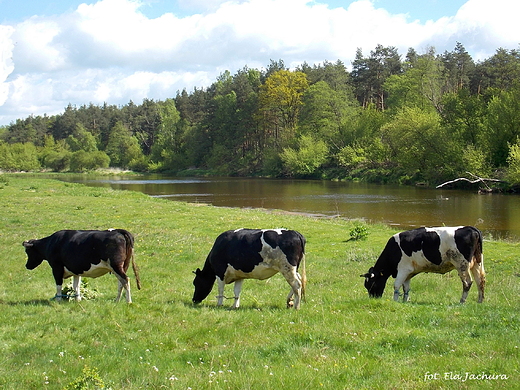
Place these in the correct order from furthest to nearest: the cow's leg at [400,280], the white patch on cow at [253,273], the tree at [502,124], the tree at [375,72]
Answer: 1. the tree at [375,72]
2. the tree at [502,124]
3. the cow's leg at [400,280]
4. the white patch on cow at [253,273]

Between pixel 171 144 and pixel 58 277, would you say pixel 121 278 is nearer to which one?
pixel 58 277

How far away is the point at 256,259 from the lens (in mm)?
11094

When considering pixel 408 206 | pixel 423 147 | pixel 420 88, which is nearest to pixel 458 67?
pixel 420 88

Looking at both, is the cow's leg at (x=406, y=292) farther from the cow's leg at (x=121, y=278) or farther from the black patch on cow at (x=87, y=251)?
the black patch on cow at (x=87, y=251)

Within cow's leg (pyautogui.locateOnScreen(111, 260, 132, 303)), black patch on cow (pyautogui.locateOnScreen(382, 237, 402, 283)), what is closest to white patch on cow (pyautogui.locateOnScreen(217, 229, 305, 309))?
cow's leg (pyautogui.locateOnScreen(111, 260, 132, 303))

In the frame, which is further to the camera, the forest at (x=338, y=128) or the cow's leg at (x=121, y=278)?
the forest at (x=338, y=128)

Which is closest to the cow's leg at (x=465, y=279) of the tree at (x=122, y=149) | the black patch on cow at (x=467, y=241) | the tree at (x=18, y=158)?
the black patch on cow at (x=467, y=241)

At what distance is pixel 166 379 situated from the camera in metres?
6.53

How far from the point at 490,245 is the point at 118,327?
1775cm

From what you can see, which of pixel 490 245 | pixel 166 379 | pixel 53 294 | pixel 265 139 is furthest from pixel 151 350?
pixel 265 139

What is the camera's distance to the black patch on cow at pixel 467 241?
11.5 m

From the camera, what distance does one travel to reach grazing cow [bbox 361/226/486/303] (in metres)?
11.5

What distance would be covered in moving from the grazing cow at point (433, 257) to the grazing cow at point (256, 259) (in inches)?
99.4

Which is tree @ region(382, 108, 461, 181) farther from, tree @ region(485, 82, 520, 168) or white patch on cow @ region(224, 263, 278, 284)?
white patch on cow @ region(224, 263, 278, 284)
